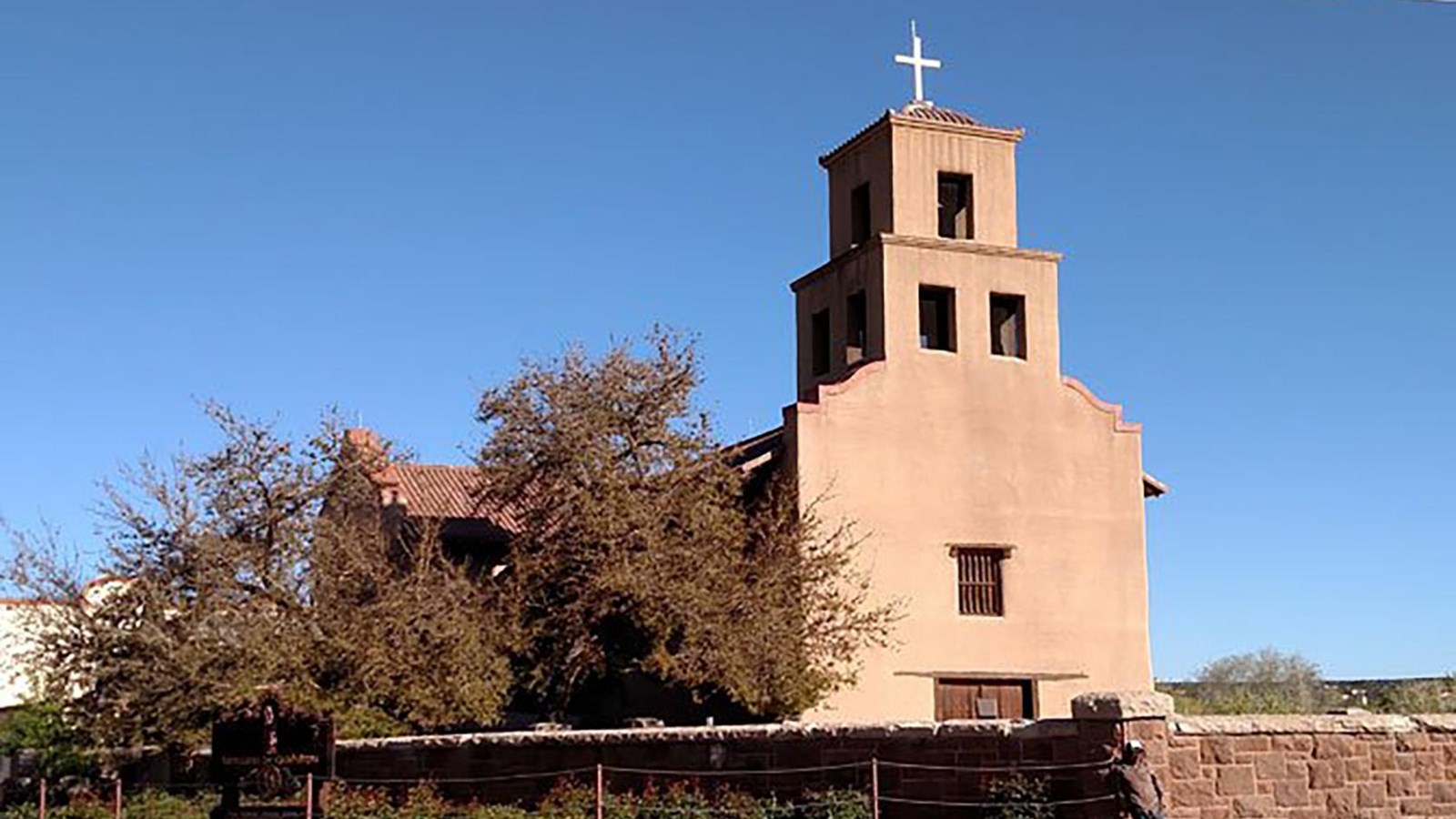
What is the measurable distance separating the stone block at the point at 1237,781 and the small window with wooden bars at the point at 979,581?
14148 mm

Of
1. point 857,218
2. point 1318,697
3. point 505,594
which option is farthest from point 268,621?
point 1318,697

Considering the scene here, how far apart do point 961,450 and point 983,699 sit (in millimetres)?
4978

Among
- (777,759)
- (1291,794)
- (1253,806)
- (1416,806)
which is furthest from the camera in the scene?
(777,759)

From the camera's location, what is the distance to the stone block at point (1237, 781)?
20.5m

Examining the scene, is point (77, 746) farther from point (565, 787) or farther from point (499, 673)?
point (565, 787)

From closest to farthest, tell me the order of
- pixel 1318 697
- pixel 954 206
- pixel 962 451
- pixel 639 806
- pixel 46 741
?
pixel 639 806 → pixel 962 451 → pixel 954 206 → pixel 46 741 → pixel 1318 697

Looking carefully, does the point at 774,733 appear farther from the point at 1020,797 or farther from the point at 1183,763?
the point at 1183,763

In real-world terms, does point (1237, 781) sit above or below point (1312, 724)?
below

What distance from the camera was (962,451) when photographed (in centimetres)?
3516

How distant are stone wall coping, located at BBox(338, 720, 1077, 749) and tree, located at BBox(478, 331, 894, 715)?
4.12 metres

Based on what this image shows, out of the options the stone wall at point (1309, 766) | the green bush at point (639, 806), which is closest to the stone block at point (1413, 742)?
the stone wall at point (1309, 766)

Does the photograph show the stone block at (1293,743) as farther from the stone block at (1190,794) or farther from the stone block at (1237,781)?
the stone block at (1190,794)

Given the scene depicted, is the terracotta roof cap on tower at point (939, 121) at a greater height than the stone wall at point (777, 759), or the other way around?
the terracotta roof cap on tower at point (939, 121)

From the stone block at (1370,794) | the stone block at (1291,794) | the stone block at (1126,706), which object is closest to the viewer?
the stone block at (1126,706)
